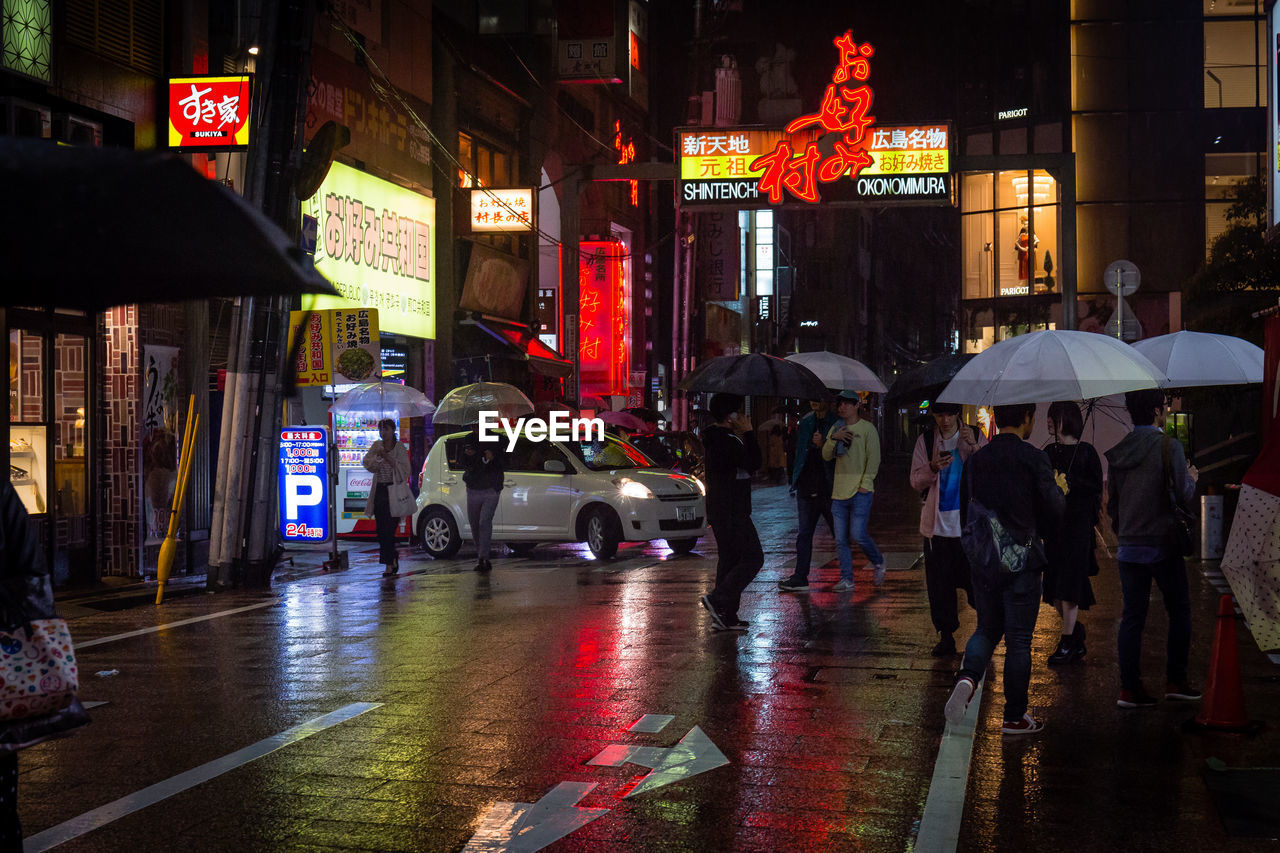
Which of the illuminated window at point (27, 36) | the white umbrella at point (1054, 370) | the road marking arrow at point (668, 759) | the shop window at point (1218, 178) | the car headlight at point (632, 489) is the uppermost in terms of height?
the shop window at point (1218, 178)

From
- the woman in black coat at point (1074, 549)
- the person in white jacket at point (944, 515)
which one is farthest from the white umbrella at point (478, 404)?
the woman in black coat at point (1074, 549)

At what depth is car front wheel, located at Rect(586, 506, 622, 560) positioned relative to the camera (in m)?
18.4

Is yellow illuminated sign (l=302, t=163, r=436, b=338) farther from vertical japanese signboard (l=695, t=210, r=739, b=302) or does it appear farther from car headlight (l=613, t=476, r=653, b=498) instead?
vertical japanese signboard (l=695, t=210, r=739, b=302)

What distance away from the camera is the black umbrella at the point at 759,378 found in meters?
12.3

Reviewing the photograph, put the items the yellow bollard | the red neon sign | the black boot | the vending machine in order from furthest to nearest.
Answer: the red neon sign
the vending machine
the yellow bollard
the black boot

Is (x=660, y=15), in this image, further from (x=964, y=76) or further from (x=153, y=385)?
(x=153, y=385)

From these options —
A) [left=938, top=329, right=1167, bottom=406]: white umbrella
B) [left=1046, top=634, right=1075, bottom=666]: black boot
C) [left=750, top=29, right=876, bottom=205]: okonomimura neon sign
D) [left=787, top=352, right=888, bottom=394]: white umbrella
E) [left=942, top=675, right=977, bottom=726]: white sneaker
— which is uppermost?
[left=750, top=29, right=876, bottom=205]: okonomimura neon sign

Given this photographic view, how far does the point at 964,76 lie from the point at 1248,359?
44.3 meters

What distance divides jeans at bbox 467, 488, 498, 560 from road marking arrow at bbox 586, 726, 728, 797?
9743 mm

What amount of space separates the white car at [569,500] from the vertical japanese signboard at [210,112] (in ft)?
17.6

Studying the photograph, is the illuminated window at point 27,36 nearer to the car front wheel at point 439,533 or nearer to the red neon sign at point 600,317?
the car front wheel at point 439,533

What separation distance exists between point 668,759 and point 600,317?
31363 mm

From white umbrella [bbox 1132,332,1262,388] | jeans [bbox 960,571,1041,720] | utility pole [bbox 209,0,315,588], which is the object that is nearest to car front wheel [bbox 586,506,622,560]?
utility pole [bbox 209,0,315,588]

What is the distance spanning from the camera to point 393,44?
78.0ft
